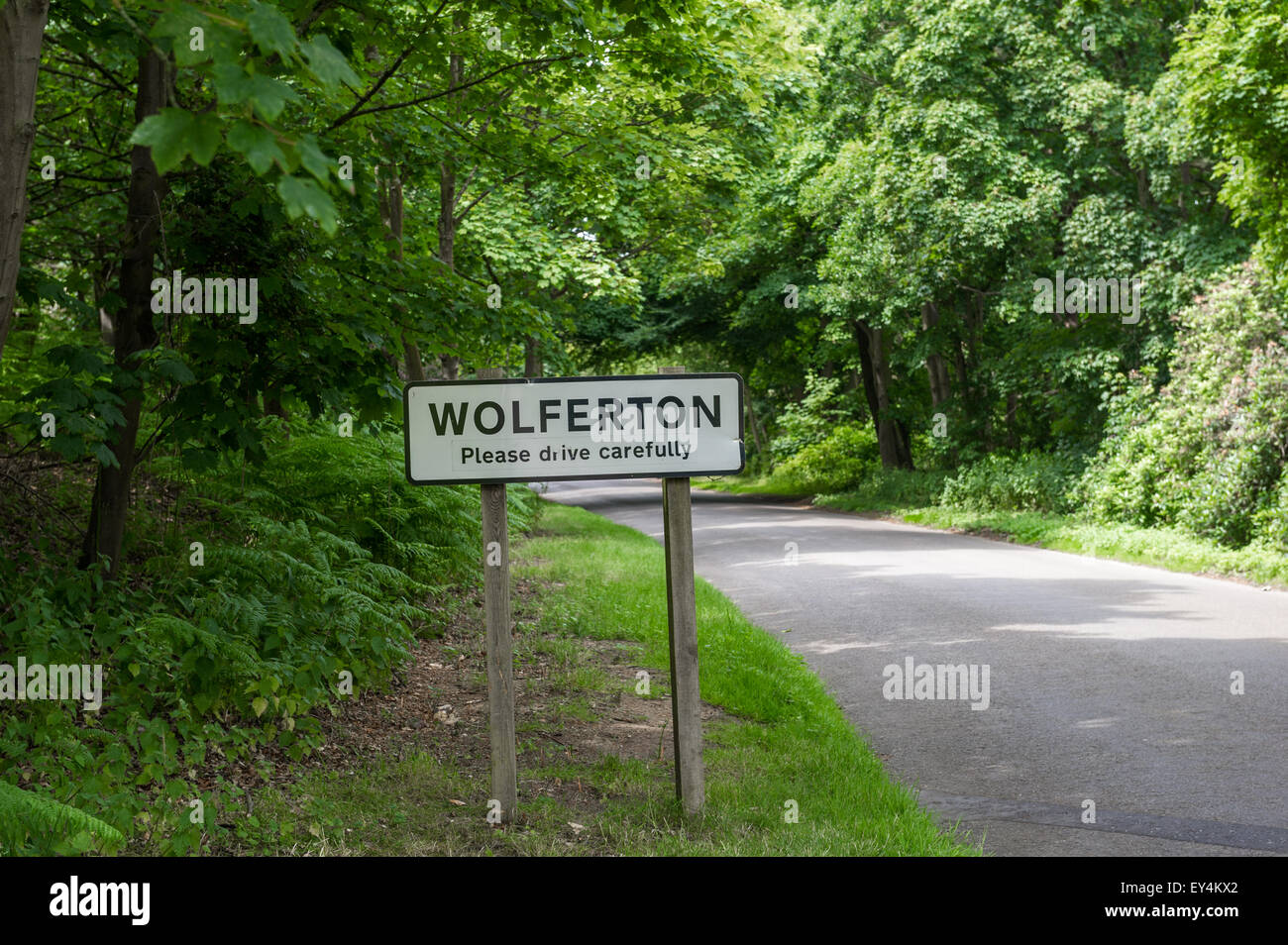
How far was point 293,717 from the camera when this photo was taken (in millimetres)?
6172

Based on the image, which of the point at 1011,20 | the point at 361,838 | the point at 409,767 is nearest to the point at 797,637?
the point at 409,767

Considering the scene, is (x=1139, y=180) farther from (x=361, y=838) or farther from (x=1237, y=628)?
(x=361, y=838)

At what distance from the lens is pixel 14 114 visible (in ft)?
14.2

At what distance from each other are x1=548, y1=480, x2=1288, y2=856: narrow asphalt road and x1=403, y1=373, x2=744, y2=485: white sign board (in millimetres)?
2288

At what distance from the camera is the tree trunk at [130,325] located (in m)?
7.01

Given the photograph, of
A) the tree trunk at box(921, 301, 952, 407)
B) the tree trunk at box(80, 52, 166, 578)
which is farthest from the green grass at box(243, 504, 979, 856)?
the tree trunk at box(921, 301, 952, 407)

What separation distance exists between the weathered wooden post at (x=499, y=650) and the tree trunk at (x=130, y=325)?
114 inches

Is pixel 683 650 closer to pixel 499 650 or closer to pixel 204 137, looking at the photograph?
pixel 499 650

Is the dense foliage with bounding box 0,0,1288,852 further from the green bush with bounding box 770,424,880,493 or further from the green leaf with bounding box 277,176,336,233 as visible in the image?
the green bush with bounding box 770,424,880,493

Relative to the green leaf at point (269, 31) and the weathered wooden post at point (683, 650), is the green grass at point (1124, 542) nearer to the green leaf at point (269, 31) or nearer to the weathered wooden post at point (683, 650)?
the weathered wooden post at point (683, 650)

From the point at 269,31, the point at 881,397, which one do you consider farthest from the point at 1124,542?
the point at 881,397

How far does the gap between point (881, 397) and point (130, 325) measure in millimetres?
29738
